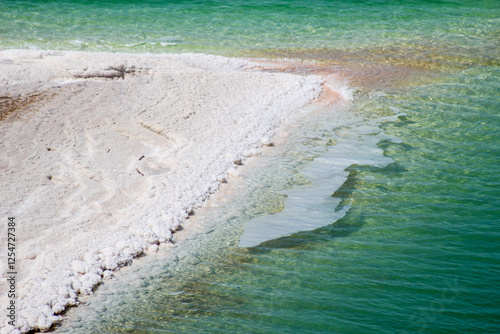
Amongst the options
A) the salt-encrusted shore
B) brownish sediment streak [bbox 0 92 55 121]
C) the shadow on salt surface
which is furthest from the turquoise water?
brownish sediment streak [bbox 0 92 55 121]

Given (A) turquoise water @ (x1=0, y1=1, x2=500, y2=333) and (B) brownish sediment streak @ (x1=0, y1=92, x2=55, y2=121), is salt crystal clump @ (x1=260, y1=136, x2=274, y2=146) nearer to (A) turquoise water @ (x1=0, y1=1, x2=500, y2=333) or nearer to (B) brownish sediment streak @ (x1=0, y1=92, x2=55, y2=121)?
(A) turquoise water @ (x1=0, y1=1, x2=500, y2=333)

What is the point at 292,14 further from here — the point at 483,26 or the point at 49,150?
the point at 49,150

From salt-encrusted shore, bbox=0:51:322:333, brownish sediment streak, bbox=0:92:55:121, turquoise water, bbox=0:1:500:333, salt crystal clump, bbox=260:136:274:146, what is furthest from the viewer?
salt crystal clump, bbox=260:136:274:146

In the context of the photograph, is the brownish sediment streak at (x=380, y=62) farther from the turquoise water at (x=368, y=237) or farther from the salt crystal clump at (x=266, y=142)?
the salt crystal clump at (x=266, y=142)

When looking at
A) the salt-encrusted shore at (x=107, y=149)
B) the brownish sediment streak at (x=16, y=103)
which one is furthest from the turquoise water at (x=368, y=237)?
Answer: the brownish sediment streak at (x=16, y=103)

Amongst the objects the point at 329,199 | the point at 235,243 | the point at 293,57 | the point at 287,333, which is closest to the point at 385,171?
the point at 329,199

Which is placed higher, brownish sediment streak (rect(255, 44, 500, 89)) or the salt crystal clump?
brownish sediment streak (rect(255, 44, 500, 89))
